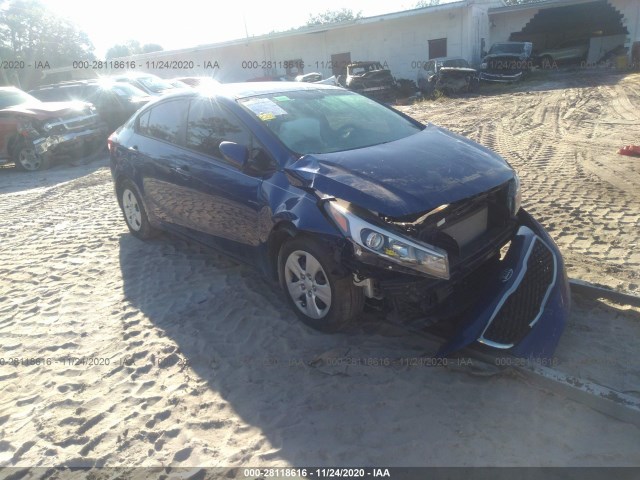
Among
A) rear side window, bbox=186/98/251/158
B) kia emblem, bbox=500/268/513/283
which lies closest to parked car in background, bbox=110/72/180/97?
rear side window, bbox=186/98/251/158

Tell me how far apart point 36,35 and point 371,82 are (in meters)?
37.4

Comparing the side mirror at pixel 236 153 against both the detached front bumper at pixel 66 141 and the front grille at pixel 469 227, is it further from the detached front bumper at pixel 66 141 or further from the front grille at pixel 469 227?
the detached front bumper at pixel 66 141

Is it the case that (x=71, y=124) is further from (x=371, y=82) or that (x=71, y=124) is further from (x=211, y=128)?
(x=371, y=82)

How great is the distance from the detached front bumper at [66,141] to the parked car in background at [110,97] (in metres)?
0.65

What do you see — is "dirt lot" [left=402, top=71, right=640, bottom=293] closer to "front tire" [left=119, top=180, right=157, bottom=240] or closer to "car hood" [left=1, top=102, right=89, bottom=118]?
"front tire" [left=119, top=180, right=157, bottom=240]

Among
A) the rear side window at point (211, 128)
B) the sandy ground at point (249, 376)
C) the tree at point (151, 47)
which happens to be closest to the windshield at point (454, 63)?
the sandy ground at point (249, 376)

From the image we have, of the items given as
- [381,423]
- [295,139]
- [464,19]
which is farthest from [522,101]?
[381,423]

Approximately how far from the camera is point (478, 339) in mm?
2898

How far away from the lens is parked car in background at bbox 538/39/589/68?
23.6m

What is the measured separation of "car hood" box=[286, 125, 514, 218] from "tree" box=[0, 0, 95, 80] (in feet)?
144

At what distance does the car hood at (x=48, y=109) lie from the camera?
10.7 metres

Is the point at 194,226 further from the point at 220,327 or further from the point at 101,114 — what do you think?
the point at 101,114

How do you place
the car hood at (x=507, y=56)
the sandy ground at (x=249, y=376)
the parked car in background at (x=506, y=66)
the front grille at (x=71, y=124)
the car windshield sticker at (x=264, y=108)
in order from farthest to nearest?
the car hood at (x=507, y=56), the parked car in background at (x=506, y=66), the front grille at (x=71, y=124), the car windshield sticker at (x=264, y=108), the sandy ground at (x=249, y=376)

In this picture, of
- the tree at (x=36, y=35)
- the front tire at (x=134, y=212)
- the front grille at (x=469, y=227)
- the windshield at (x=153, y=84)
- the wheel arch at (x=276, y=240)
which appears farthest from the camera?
the tree at (x=36, y=35)
